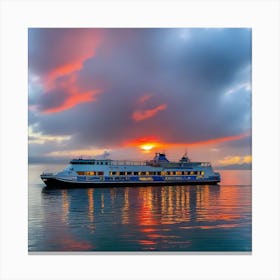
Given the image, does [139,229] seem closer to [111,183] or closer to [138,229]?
[138,229]

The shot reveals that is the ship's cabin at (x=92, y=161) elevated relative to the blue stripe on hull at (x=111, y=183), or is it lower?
elevated

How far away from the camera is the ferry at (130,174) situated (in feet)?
133

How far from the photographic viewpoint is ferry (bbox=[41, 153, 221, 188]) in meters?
40.7

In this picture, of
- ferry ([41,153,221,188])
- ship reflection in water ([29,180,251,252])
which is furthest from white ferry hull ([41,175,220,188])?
ship reflection in water ([29,180,251,252])

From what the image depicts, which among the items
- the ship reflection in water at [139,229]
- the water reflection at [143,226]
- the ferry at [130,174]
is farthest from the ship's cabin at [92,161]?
the ship reflection in water at [139,229]

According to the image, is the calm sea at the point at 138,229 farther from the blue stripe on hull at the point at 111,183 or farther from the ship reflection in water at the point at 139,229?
the blue stripe on hull at the point at 111,183

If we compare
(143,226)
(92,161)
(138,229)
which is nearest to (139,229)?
(138,229)

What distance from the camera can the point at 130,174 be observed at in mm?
43812
